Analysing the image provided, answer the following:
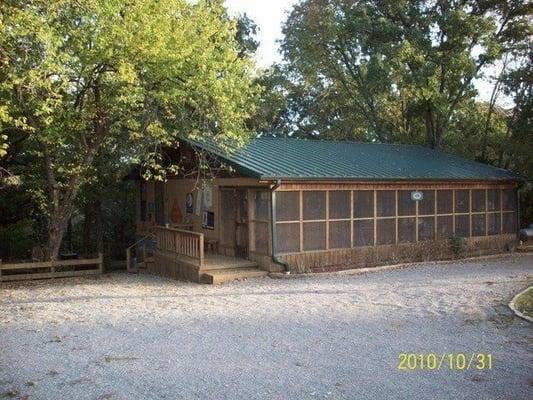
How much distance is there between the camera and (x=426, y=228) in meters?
17.3

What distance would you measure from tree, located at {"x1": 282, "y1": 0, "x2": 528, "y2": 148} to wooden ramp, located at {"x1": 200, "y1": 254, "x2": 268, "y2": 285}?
44.9 ft

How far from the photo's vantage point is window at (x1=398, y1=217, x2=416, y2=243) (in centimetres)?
1670

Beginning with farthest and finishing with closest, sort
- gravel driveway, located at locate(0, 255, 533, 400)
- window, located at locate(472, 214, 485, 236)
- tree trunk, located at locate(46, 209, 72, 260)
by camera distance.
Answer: window, located at locate(472, 214, 485, 236) → tree trunk, located at locate(46, 209, 72, 260) → gravel driveway, located at locate(0, 255, 533, 400)

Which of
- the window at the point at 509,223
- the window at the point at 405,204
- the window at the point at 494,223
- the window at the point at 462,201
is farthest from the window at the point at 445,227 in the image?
the window at the point at 509,223

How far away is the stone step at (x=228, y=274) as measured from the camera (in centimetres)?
1330

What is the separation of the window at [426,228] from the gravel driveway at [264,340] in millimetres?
4697

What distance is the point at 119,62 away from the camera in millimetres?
12844

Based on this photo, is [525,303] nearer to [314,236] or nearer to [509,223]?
[314,236]

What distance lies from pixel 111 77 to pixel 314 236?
682 cm

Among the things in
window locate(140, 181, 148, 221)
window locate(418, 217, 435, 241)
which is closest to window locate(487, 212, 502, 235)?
window locate(418, 217, 435, 241)

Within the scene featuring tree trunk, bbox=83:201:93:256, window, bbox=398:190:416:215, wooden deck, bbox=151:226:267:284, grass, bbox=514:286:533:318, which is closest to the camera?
grass, bbox=514:286:533:318

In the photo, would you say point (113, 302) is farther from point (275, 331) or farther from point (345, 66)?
point (345, 66)

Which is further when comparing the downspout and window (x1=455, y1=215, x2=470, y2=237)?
window (x1=455, y1=215, x2=470, y2=237)

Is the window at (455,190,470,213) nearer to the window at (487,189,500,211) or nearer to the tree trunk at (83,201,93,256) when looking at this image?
the window at (487,189,500,211)
